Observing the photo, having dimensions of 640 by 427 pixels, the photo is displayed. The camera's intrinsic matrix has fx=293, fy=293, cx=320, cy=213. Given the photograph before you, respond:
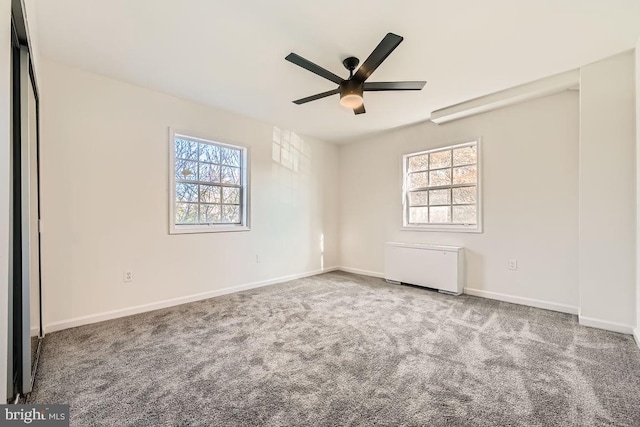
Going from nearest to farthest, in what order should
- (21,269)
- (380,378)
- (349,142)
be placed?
(21,269) → (380,378) → (349,142)

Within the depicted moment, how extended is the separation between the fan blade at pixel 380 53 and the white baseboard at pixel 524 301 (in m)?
3.17

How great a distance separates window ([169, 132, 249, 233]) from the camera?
3.68m

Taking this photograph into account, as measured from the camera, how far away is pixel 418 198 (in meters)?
4.73

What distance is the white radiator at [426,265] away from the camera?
399cm

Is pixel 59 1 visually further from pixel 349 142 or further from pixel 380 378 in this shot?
pixel 349 142

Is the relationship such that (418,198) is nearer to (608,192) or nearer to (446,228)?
(446,228)

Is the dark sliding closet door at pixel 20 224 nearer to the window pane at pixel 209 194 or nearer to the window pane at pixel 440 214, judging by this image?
the window pane at pixel 209 194

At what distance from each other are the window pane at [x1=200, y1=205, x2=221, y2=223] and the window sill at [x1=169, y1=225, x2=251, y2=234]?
0.10 meters

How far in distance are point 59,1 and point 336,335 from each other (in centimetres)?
326

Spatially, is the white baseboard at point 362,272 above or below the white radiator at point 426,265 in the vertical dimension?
below

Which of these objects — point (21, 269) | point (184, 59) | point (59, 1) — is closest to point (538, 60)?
point (184, 59)

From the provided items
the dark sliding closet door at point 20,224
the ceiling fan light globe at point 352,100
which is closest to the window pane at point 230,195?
the ceiling fan light globe at point 352,100

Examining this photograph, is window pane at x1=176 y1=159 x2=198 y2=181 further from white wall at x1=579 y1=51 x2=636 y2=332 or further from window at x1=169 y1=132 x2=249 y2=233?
white wall at x1=579 y1=51 x2=636 y2=332

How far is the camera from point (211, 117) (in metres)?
3.93
